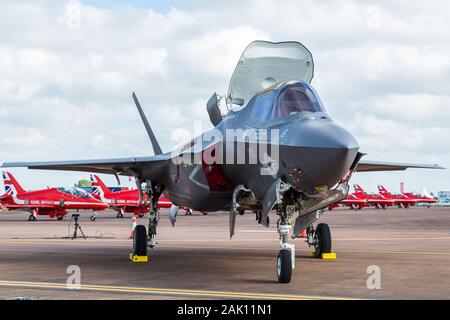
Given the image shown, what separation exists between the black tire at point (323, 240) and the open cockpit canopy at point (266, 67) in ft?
14.8

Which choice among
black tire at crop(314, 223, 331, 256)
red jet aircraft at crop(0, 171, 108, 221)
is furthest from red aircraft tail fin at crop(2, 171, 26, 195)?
black tire at crop(314, 223, 331, 256)

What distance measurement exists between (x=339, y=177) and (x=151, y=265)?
Answer: 620cm

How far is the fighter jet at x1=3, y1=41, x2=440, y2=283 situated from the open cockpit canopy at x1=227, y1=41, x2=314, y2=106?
2 centimetres

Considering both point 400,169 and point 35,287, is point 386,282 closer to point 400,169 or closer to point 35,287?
point 35,287

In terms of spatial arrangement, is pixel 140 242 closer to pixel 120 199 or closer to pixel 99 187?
pixel 120 199

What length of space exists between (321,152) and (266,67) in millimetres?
4543

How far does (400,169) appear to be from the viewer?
17344 mm

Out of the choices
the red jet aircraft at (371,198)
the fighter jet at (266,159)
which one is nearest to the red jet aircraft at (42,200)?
the fighter jet at (266,159)

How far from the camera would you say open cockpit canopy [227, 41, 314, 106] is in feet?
43.2

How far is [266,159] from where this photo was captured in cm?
1043

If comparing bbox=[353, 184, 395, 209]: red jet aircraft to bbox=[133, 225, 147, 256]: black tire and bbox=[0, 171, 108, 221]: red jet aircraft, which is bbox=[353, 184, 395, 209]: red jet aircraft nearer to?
bbox=[0, 171, 108, 221]: red jet aircraft

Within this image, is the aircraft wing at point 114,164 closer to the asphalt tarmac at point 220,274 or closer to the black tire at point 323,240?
the asphalt tarmac at point 220,274

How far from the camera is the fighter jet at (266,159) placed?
31.1ft
